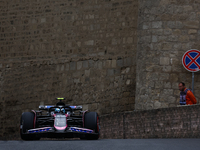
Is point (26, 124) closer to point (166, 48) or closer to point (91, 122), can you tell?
point (91, 122)

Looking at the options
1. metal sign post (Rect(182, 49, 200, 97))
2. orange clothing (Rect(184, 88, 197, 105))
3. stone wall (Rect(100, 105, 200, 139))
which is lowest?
stone wall (Rect(100, 105, 200, 139))

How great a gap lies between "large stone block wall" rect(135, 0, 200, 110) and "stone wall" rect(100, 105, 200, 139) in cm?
297

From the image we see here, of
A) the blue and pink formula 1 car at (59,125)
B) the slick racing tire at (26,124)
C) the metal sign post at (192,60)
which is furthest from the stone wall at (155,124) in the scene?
the slick racing tire at (26,124)

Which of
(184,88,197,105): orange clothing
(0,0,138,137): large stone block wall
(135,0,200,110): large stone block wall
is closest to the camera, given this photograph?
(184,88,197,105): orange clothing

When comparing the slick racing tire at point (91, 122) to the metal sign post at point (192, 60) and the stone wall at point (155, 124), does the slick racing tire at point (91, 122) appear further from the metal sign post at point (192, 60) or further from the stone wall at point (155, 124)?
the metal sign post at point (192, 60)

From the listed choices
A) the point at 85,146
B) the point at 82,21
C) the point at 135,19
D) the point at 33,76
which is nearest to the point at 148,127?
the point at 85,146

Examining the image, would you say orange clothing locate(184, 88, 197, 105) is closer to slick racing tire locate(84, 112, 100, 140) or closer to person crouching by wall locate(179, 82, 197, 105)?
person crouching by wall locate(179, 82, 197, 105)

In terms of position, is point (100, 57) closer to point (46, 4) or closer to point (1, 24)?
point (46, 4)

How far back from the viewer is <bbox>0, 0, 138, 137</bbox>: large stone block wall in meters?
17.3

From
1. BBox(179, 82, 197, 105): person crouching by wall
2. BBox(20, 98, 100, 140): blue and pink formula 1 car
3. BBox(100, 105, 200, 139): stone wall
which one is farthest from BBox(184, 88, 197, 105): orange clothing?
BBox(20, 98, 100, 140): blue and pink formula 1 car

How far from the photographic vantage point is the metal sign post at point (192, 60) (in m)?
13.9

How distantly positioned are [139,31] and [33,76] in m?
6.26

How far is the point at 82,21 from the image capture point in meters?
18.7

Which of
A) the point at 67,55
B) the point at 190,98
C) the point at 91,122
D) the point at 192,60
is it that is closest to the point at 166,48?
the point at 192,60
